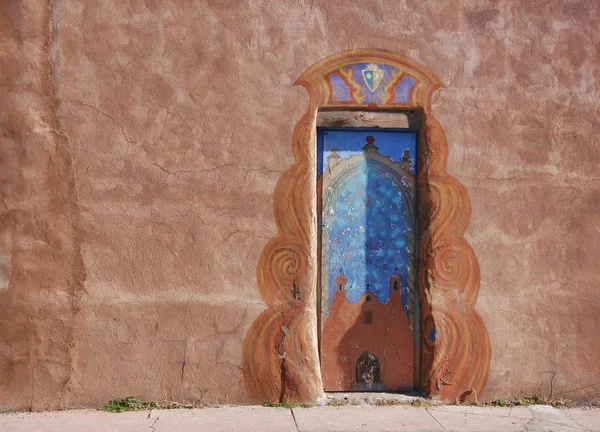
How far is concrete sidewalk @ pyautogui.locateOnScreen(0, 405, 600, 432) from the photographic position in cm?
507

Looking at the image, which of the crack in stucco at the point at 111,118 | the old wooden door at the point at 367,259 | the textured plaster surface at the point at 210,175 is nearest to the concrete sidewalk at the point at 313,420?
the textured plaster surface at the point at 210,175

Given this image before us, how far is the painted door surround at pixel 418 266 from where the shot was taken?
563cm

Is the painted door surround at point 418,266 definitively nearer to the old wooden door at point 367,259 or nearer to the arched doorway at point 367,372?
the old wooden door at point 367,259

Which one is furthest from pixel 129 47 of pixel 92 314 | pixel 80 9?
pixel 92 314

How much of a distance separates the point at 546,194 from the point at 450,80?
116 cm

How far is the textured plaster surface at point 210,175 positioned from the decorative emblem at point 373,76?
180 mm

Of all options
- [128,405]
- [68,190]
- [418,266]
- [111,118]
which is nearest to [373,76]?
[418,266]

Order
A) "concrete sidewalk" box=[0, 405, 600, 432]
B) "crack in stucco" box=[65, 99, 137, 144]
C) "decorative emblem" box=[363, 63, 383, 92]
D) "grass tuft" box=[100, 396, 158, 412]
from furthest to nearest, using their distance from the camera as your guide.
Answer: "decorative emblem" box=[363, 63, 383, 92] < "crack in stucco" box=[65, 99, 137, 144] < "grass tuft" box=[100, 396, 158, 412] < "concrete sidewalk" box=[0, 405, 600, 432]

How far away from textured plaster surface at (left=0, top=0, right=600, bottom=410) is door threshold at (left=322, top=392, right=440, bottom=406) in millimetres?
532

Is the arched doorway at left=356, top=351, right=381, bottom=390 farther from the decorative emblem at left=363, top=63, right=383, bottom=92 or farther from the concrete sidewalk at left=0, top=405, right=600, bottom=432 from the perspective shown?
the decorative emblem at left=363, top=63, right=383, bottom=92

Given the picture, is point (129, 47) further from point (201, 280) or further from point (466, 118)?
point (466, 118)

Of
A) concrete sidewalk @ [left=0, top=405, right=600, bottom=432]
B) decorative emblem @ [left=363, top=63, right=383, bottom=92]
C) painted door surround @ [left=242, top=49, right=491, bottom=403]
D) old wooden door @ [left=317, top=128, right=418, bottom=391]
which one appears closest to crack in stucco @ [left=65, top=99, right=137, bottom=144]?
painted door surround @ [left=242, top=49, right=491, bottom=403]

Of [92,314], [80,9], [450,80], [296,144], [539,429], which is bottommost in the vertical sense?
[539,429]

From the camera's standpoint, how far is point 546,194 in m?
5.89
